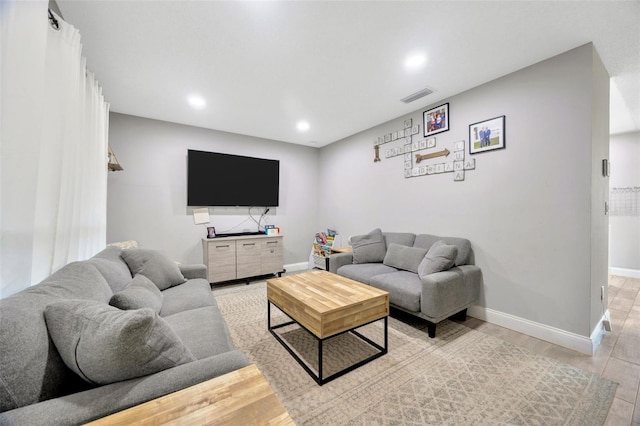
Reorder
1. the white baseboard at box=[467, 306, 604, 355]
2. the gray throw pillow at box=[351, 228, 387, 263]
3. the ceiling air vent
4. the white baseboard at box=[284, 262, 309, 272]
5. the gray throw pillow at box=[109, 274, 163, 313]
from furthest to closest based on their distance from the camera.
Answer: the white baseboard at box=[284, 262, 309, 272] < the gray throw pillow at box=[351, 228, 387, 263] < the ceiling air vent < the white baseboard at box=[467, 306, 604, 355] < the gray throw pillow at box=[109, 274, 163, 313]

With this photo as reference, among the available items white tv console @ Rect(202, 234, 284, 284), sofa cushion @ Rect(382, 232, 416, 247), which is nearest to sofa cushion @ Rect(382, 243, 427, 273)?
sofa cushion @ Rect(382, 232, 416, 247)

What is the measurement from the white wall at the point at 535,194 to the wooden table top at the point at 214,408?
261cm

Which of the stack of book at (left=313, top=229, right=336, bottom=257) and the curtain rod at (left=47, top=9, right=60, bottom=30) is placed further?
the stack of book at (left=313, top=229, right=336, bottom=257)

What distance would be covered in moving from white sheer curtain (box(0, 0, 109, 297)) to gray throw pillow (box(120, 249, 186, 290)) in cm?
32

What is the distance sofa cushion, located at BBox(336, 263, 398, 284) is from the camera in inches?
112

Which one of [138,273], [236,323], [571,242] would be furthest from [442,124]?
[138,273]

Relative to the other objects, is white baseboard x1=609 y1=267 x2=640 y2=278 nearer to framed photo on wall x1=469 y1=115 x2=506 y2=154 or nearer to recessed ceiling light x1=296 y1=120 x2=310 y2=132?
framed photo on wall x1=469 y1=115 x2=506 y2=154

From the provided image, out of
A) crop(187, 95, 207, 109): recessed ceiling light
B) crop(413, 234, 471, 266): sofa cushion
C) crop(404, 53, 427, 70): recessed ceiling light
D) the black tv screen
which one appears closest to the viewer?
crop(404, 53, 427, 70): recessed ceiling light

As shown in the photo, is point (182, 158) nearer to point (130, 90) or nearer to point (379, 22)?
point (130, 90)

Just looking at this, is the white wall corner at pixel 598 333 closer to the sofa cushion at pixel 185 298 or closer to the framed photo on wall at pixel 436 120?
the framed photo on wall at pixel 436 120

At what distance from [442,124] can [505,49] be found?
976mm

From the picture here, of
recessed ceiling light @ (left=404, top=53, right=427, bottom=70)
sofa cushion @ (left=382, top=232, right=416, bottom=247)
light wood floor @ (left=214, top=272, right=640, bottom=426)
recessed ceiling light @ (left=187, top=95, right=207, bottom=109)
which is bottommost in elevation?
light wood floor @ (left=214, top=272, right=640, bottom=426)

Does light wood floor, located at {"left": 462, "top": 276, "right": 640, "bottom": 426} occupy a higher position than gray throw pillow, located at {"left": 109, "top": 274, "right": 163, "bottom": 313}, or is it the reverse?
gray throw pillow, located at {"left": 109, "top": 274, "right": 163, "bottom": 313}

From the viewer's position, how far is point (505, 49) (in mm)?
2062
